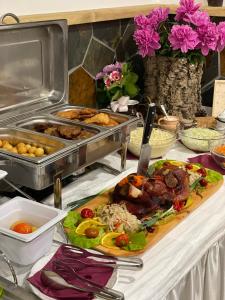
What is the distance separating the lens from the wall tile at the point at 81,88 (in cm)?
165

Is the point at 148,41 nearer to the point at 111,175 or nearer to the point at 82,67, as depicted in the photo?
the point at 82,67

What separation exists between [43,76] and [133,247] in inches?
27.9

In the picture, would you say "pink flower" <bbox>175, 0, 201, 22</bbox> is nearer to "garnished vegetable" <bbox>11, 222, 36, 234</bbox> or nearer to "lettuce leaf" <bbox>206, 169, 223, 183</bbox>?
"lettuce leaf" <bbox>206, 169, 223, 183</bbox>

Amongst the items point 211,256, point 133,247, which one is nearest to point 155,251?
point 133,247

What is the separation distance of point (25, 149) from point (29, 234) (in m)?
0.33

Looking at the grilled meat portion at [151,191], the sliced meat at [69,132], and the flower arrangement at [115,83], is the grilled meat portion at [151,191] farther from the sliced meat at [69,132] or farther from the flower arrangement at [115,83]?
the flower arrangement at [115,83]

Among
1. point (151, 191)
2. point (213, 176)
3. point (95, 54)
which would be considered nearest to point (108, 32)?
point (95, 54)

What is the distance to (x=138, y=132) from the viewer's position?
1531 mm

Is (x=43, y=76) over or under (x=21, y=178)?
over

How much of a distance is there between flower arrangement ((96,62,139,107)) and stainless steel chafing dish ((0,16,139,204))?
1.04ft

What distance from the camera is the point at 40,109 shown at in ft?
4.54

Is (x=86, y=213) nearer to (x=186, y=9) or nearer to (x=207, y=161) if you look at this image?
(x=207, y=161)

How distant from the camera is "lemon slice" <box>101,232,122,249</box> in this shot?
0.96m

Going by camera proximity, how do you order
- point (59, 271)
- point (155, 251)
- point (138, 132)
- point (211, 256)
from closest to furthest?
point (59, 271), point (155, 251), point (211, 256), point (138, 132)
